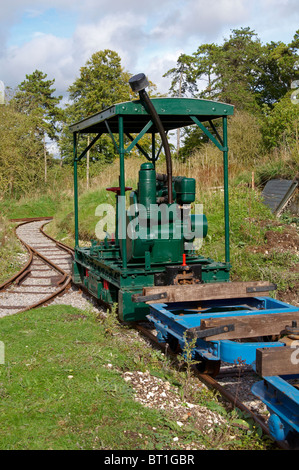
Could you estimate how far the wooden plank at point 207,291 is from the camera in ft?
19.5

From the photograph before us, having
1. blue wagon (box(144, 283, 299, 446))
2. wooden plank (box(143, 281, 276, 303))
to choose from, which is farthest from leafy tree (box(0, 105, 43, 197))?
blue wagon (box(144, 283, 299, 446))

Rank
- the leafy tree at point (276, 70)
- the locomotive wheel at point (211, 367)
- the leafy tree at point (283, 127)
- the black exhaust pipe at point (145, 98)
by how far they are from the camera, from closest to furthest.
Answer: the locomotive wheel at point (211, 367) < the black exhaust pipe at point (145, 98) < the leafy tree at point (283, 127) < the leafy tree at point (276, 70)

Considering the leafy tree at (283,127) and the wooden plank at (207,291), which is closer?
the wooden plank at (207,291)

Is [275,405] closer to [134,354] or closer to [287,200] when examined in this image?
[134,354]

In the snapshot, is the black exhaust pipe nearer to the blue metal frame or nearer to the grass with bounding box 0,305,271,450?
the blue metal frame

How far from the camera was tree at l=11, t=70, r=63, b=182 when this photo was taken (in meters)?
49.3

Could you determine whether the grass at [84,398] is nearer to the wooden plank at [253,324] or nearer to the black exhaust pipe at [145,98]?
the wooden plank at [253,324]

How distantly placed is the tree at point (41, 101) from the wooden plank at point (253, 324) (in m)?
44.8

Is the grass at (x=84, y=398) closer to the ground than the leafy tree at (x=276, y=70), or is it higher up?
closer to the ground

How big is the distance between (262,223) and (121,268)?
5.21 m

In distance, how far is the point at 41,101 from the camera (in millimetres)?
51906

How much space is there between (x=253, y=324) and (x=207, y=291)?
1342mm

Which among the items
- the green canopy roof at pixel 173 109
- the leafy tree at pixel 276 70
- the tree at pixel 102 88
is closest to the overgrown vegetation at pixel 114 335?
the green canopy roof at pixel 173 109

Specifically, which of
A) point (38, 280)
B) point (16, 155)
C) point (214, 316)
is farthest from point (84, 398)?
point (16, 155)
